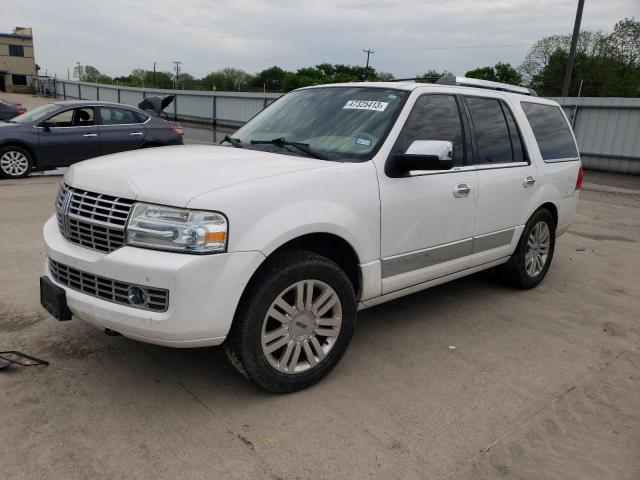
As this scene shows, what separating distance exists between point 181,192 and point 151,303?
0.56m

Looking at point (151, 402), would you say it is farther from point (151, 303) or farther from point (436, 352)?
point (436, 352)

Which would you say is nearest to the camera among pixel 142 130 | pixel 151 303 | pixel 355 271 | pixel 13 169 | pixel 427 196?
pixel 151 303

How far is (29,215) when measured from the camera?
7188 mm

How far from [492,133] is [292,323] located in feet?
8.26

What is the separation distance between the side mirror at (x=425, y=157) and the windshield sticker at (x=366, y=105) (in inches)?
17.7

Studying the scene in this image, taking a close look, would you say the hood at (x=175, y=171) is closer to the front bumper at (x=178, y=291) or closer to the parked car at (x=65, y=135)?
the front bumper at (x=178, y=291)

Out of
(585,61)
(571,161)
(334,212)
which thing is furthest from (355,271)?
(585,61)

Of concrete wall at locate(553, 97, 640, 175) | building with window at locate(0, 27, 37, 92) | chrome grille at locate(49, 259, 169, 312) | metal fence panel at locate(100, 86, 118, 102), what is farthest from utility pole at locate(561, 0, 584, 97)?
building with window at locate(0, 27, 37, 92)

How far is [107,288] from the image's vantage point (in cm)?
269

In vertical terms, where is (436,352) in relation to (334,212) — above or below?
below

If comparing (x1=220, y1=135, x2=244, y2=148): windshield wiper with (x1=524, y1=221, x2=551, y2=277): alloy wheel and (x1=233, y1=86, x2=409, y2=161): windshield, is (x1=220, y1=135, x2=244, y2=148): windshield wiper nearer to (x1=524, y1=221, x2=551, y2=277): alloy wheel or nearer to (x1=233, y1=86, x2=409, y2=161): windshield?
(x1=233, y1=86, x2=409, y2=161): windshield

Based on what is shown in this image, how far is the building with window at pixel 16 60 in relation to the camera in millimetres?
75750

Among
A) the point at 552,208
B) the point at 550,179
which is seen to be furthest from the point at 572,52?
the point at 550,179

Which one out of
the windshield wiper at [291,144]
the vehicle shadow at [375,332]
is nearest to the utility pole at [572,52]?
the vehicle shadow at [375,332]
